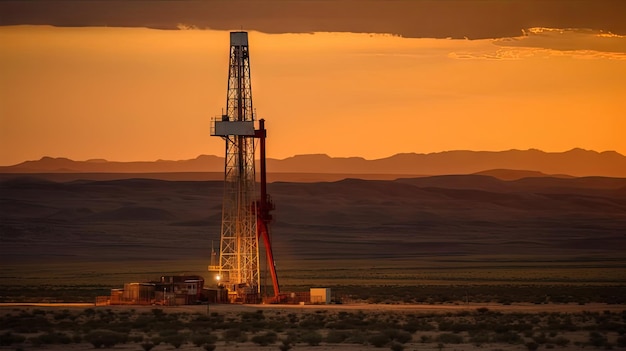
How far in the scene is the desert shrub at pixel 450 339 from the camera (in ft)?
150

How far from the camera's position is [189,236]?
18488cm

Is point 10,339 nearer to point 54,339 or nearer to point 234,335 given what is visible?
point 54,339

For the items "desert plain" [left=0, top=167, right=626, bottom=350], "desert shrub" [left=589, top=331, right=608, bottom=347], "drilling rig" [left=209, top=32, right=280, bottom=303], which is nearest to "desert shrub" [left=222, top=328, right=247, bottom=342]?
"desert plain" [left=0, top=167, right=626, bottom=350]

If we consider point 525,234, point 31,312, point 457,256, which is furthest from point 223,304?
point 525,234

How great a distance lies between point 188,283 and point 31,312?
9232 mm

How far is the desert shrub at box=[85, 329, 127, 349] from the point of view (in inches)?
1750

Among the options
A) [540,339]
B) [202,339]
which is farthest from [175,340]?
[540,339]

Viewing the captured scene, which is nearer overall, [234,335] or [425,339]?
[425,339]

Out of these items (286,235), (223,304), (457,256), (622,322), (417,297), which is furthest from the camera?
(286,235)

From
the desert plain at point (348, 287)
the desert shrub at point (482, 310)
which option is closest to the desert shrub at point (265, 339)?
the desert plain at point (348, 287)

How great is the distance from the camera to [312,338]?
151ft

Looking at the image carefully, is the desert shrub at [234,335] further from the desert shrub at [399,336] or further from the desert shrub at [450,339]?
the desert shrub at [450,339]

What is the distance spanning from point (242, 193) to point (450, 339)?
23.5 metres

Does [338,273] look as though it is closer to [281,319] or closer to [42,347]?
[281,319]
